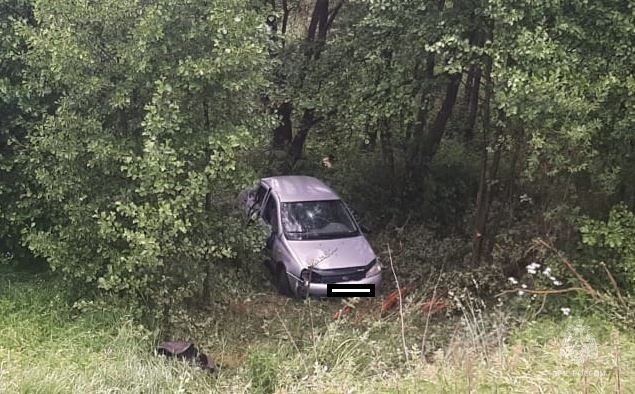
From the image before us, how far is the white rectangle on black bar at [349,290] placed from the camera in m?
9.61

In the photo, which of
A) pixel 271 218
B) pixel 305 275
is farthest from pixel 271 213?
pixel 305 275

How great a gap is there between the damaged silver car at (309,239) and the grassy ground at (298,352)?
0.49 metres

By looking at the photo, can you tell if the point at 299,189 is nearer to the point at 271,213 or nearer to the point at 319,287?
the point at 271,213

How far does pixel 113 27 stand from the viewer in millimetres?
7695

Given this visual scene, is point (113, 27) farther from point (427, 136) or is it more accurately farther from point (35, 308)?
point (427, 136)

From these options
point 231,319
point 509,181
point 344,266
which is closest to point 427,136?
point 509,181

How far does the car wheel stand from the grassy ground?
52 centimetres

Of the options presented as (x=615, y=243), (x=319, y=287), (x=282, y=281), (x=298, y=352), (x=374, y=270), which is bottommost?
(x=282, y=281)

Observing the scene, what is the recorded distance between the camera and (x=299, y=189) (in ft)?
37.9

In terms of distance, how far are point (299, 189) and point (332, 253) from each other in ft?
6.64

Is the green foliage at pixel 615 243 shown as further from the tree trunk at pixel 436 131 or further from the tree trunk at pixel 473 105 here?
the tree trunk at pixel 436 131

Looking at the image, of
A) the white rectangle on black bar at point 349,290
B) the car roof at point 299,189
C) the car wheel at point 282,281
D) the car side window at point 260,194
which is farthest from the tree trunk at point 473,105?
the car wheel at point 282,281

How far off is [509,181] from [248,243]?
13.9 ft

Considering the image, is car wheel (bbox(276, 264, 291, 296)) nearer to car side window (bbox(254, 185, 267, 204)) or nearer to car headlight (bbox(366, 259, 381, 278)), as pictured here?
car headlight (bbox(366, 259, 381, 278))
